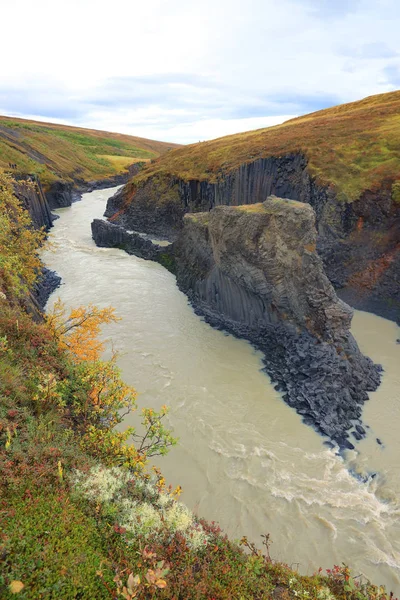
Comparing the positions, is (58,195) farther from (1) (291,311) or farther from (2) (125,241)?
(1) (291,311)

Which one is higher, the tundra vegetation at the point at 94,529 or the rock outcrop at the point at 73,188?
the rock outcrop at the point at 73,188

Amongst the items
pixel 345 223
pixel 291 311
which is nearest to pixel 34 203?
pixel 345 223

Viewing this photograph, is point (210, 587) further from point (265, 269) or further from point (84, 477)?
point (265, 269)

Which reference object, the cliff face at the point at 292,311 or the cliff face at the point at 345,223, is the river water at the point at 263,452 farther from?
the cliff face at the point at 345,223

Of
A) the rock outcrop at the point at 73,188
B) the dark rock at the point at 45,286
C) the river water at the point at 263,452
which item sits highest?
the rock outcrop at the point at 73,188

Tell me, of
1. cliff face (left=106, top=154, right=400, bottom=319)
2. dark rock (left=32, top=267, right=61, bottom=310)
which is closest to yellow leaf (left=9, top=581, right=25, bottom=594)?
dark rock (left=32, top=267, right=61, bottom=310)

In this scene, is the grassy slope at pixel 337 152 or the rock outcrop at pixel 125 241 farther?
the rock outcrop at pixel 125 241

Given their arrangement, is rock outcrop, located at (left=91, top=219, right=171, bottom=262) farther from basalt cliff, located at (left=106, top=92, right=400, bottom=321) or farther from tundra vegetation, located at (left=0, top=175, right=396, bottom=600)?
tundra vegetation, located at (left=0, top=175, right=396, bottom=600)

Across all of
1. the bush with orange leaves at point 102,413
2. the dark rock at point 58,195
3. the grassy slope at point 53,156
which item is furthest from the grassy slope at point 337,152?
the bush with orange leaves at point 102,413
